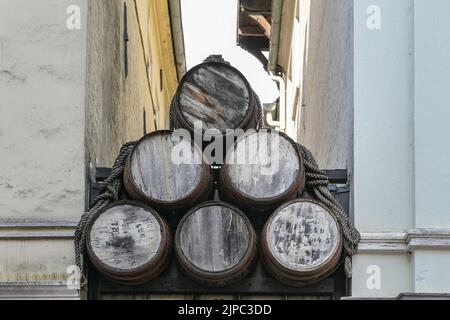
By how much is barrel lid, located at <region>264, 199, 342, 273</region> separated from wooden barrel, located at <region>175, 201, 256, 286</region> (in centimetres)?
18

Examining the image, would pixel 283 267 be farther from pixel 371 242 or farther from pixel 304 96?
pixel 304 96

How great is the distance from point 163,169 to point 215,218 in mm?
552

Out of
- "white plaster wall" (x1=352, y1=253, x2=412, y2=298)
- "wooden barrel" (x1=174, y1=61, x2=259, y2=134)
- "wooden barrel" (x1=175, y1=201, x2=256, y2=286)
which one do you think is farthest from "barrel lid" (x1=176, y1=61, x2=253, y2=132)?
"white plaster wall" (x1=352, y1=253, x2=412, y2=298)

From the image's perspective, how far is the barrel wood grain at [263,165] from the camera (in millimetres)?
10516

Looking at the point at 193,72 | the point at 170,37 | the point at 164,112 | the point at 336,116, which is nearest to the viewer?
the point at 193,72

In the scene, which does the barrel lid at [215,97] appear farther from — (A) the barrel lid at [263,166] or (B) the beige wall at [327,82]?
(B) the beige wall at [327,82]

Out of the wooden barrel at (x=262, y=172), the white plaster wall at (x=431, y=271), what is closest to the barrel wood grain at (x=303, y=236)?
the wooden barrel at (x=262, y=172)

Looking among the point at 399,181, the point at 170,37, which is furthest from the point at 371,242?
the point at 170,37

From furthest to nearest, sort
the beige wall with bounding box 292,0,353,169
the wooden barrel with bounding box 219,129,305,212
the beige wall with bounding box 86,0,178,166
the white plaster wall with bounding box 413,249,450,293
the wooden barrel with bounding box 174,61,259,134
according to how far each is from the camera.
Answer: the beige wall with bounding box 86,0,178,166
the beige wall with bounding box 292,0,353,169
the wooden barrel with bounding box 174,61,259,134
the wooden barrel with bounding box 219,129,305,212
the white plaster wall with bounding box 413,249,450,293

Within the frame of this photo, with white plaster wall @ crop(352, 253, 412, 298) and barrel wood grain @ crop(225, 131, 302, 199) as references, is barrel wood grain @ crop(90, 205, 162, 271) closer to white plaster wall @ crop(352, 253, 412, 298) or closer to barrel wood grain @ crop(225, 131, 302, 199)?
barrel wood grain @ crop(225, 131, 302, 199)

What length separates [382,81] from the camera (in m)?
10.8

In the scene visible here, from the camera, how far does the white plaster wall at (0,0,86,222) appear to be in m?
10.5

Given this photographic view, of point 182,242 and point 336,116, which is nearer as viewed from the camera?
point 182,242

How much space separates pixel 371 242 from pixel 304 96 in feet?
28.5
